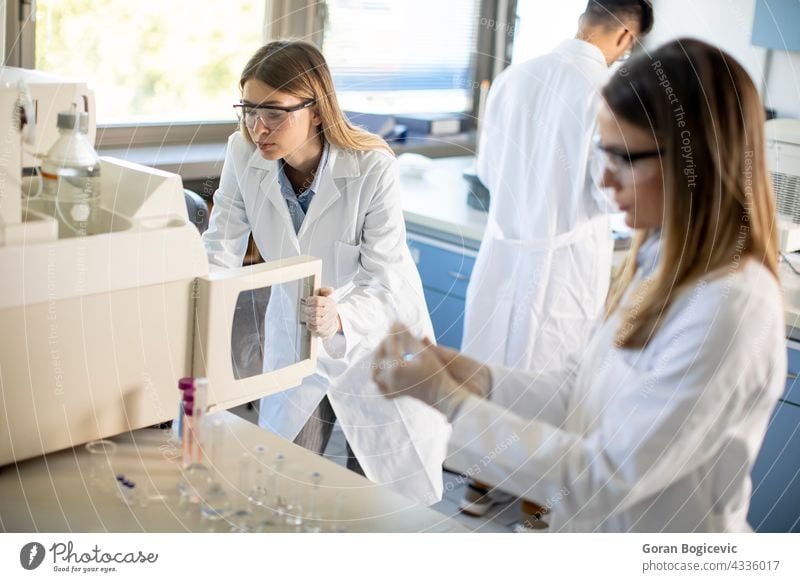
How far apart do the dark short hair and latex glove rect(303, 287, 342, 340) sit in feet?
2.44

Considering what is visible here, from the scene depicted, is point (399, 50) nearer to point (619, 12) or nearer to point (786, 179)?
point (619, 12)

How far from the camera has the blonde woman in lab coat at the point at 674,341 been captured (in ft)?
2.72

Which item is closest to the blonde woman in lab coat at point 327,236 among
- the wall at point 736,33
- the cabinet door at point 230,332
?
the cabinet door at point 230,332

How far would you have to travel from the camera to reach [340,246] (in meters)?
1.47

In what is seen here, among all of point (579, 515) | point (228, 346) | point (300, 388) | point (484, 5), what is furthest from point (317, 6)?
point (579, 515)

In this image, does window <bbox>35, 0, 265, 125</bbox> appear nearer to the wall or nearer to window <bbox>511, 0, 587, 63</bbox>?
window <bbox>511, 0, 587, 63</bbox>

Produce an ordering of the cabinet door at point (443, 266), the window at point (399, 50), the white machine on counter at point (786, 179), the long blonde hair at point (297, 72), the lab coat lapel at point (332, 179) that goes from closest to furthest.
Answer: the long blonde hair at point (297, 72)
the lab coat lapel at point (332, 179)
the white machine on counter at point (786, 179)
the window at point (399, 50)
the cabinet door at point (443, 266)

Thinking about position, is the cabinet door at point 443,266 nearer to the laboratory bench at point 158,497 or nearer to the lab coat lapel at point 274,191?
the lab coat lapel at point 274,191

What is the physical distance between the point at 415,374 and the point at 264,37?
1.35 meters

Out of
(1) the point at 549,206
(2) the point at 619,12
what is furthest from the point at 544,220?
(2) the point at 619,12

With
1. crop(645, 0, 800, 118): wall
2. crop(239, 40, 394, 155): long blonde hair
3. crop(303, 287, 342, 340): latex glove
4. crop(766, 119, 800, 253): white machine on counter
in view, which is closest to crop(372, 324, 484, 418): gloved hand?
crop(303, 287, 342, 340): latex glove

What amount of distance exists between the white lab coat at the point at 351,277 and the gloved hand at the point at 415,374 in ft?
0.09
